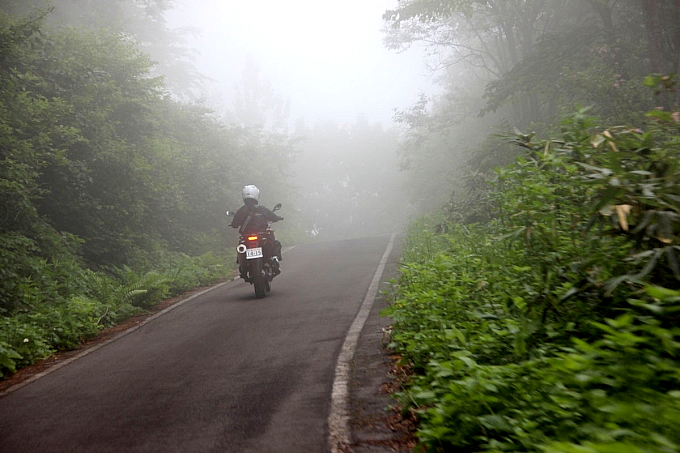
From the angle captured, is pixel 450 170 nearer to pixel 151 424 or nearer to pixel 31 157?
pixel 31 157

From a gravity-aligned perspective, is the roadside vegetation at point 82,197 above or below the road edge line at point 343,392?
above

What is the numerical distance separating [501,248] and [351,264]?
9.09 metres

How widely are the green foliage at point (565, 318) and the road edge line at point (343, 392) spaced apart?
569 millimetres

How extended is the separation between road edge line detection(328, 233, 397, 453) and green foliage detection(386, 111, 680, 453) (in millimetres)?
569

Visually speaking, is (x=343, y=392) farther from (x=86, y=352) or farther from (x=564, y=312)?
(x=86, y=352)

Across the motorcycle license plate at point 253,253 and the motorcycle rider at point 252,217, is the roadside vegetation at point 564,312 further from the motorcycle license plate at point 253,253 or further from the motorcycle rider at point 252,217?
the motorcycle rider at point 252,217

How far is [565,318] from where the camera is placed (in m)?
4.93

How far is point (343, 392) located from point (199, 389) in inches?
58.3

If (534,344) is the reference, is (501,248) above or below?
above

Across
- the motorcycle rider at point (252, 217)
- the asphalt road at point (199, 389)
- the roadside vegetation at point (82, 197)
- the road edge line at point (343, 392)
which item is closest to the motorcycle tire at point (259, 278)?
the motorcycle rider at point (252, 217)

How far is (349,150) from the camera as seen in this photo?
63.9 meters

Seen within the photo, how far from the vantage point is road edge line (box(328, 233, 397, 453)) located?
14.7ft

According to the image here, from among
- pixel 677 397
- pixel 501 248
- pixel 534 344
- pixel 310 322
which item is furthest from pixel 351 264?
pixel 677 397

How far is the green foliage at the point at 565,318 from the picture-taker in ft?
10.9
